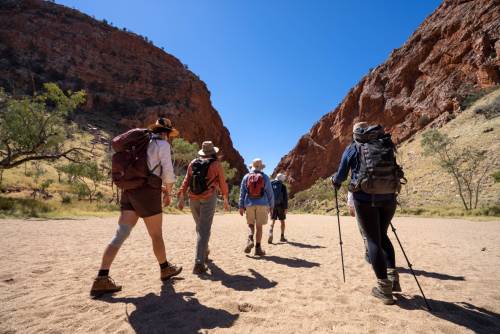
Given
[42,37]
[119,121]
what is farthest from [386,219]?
[42,37]

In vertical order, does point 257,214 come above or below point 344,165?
below

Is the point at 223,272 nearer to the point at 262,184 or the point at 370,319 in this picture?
the point at 262,184

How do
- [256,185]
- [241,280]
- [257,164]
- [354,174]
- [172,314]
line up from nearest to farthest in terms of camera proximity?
[172,314] → [354,174] → [241,280] → [256,185] → [257,164]

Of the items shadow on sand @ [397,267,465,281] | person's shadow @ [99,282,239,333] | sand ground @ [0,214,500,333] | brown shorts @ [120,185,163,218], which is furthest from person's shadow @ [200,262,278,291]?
shadow on sand @ [397,267,465,281]

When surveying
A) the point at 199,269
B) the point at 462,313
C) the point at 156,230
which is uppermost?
the point at 156,230

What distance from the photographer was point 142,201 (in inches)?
132

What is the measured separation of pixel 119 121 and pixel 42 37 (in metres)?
33.9

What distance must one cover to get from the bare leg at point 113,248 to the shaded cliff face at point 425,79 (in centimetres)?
6732

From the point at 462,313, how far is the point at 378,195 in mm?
1492

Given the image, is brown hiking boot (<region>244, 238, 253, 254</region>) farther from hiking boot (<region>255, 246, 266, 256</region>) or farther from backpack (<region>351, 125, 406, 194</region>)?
backpack (<region>351, 125, 406, 194</region>)

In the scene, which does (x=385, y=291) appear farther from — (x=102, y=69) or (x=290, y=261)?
(x=102, y=69)

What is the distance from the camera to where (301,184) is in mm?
101562

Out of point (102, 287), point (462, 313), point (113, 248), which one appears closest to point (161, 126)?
point (113, 248)

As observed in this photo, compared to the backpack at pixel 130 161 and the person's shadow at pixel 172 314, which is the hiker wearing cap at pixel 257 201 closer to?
the person's shadow at pixel 172 314
